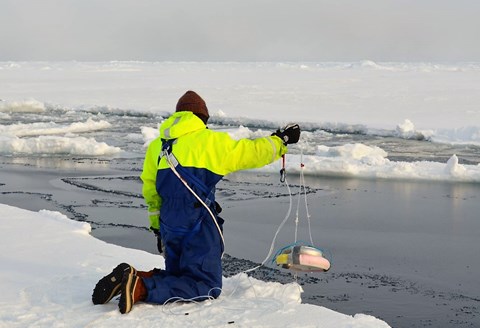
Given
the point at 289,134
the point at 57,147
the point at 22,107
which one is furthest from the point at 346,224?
the point at 22,107

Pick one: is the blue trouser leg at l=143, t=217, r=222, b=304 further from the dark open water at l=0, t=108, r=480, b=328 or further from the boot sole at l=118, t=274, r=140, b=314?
the dark open water at l=0, t=108, r=480, b=328

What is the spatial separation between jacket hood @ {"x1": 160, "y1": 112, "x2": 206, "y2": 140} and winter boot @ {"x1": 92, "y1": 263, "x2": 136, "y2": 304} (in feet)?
2.25

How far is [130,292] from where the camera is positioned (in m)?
3.17

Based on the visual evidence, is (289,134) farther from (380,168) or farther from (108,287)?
(380,168)

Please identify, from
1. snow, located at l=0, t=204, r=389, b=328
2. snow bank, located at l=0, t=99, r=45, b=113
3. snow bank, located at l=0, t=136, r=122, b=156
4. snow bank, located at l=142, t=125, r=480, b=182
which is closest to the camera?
snow, located at l=0, t=204, r=389, b=328

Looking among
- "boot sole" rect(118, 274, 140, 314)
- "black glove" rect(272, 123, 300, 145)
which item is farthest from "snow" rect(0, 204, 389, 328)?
"black glove" rect(272, 123, 300, 145)

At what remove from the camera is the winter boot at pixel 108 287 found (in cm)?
320

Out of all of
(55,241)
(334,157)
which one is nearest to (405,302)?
(55,241)

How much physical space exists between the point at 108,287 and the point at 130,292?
0.37 ft

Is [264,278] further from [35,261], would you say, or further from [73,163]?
[73,163]

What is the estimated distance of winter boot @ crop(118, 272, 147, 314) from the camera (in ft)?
10.3

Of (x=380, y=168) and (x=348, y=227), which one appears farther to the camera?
(x=380, y=168)

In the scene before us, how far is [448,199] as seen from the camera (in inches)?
319

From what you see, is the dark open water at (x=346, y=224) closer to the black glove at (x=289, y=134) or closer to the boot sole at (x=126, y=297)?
the black glove at (x=289, y=134)
